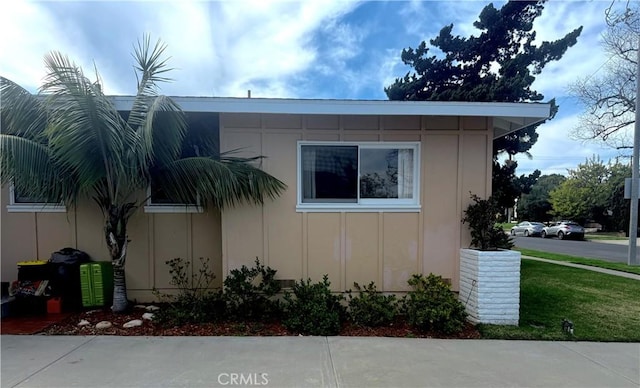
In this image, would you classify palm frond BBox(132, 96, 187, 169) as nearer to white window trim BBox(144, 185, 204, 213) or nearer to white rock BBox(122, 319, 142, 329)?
white window trim BBox(144, 185, 204, 213)

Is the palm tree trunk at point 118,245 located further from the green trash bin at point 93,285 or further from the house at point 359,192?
the house at point 359,192

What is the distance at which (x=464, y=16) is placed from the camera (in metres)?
11.1

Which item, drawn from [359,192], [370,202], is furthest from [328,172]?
[370,202]

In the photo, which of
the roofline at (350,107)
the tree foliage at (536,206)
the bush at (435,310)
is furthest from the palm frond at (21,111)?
the tree foliage at (536,206)

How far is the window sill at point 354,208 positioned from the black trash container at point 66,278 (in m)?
A: 3.80

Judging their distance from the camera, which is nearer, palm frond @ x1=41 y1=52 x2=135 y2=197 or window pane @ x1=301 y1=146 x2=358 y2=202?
palm frond @ x1=41 y1=52 x2=135 y2=197

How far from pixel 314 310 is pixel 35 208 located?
5.23 metres

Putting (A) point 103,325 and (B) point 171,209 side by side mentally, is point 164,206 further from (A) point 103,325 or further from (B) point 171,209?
(A) point 103,325

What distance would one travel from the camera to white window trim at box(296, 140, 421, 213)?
5305 mm

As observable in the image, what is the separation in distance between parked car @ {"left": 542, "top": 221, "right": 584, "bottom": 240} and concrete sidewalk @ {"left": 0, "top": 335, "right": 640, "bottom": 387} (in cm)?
2766

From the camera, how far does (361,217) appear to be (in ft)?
17.6

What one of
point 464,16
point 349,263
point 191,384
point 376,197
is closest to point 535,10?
point 464,16

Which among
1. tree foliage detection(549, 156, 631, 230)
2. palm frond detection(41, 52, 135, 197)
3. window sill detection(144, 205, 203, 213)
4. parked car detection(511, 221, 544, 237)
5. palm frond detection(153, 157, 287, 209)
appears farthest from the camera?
tree foliage detection(549, 156, 631, 230)

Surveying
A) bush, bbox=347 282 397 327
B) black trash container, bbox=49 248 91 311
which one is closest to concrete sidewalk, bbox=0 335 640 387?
bush, bbox=347 282 397 327
